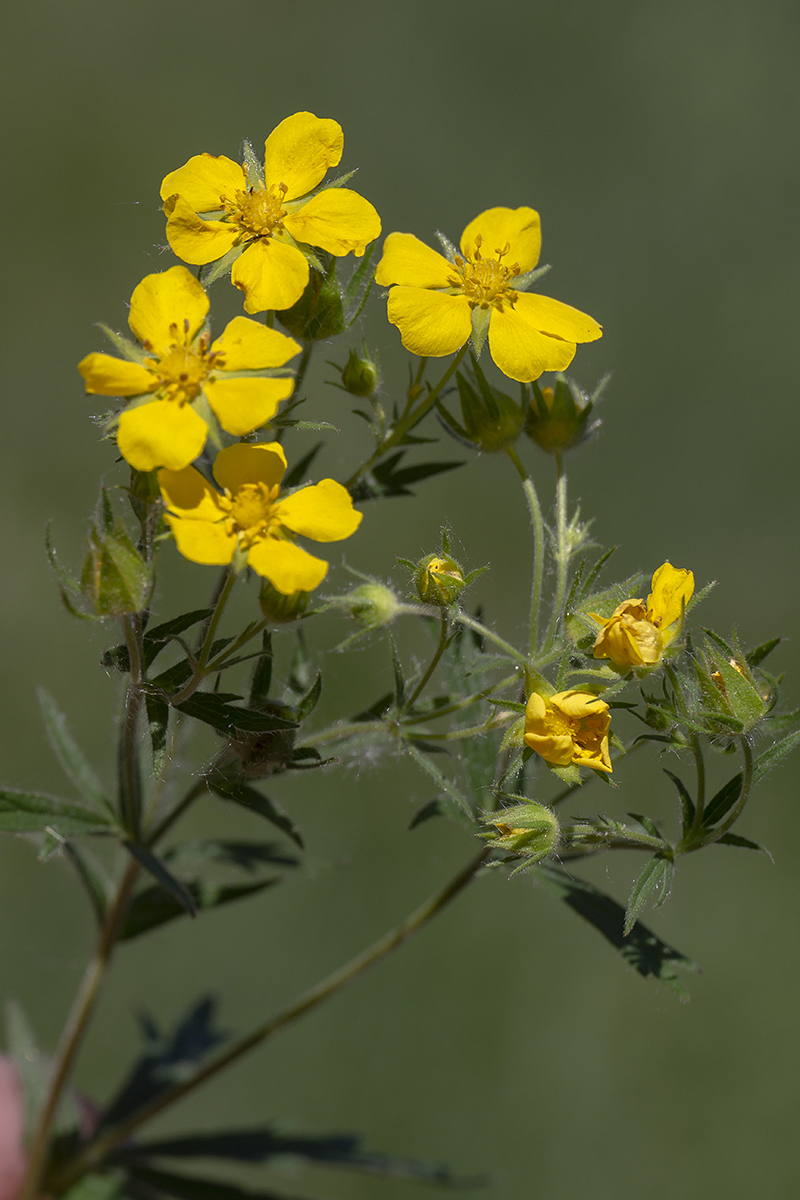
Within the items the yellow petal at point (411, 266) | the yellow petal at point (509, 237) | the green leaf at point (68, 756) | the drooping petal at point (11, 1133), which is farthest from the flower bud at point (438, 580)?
the drooping petal at point (11, 1133)

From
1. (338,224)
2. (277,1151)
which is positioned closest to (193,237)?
(338,224)

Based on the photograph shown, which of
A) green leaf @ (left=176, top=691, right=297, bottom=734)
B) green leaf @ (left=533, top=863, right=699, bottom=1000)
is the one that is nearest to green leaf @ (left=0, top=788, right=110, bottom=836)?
green leaf @ (left=176, top=691, right=297, bottom=734)

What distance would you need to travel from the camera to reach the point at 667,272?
20.4 ft

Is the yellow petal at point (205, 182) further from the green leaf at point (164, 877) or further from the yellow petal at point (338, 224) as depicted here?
the green leaf at point (164, 877)

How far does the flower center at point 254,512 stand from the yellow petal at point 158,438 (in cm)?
10

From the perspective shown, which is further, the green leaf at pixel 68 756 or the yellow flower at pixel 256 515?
the green leaf at pixel 68 756

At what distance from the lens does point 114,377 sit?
1.61 m

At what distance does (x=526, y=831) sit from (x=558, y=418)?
829mm

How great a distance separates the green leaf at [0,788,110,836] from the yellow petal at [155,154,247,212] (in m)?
1.15

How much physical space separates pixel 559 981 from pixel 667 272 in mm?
4076

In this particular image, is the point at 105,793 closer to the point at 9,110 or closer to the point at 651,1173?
the point at 651,1173

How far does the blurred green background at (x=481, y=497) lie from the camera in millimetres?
4609

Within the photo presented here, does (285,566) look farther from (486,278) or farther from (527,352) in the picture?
(486,278)

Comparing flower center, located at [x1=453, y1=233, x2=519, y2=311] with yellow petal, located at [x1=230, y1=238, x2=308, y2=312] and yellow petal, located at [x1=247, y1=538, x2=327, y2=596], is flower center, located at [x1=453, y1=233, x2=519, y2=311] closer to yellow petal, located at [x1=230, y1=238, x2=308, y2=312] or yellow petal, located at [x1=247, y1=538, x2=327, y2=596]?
yellow petal, located at [x1=230, y1=238, x2=308, y2=312]
